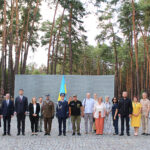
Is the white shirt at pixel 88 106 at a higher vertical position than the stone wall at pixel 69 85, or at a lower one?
lower

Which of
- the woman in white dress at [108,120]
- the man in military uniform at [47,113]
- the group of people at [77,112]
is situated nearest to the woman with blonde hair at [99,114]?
the group of people at [77,112]

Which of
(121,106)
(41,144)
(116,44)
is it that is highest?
(116,44)

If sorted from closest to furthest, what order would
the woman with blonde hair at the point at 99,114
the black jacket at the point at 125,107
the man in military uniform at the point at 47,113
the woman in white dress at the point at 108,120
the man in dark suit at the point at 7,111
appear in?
the man in dark suit at the point at 7,111 → the man in military uniform at the point at 47,113 → the black jacket at the point at 125,107 → the woman with blonde hair at the point at 99,114 → the woman in white dress at the point at 108,120

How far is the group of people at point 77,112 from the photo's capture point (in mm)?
13703

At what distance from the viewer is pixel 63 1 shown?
31250mm

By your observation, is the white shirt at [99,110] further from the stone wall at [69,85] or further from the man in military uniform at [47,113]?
the stone wall at [69,85]

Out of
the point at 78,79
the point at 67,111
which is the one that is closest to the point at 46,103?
the point at 67,111

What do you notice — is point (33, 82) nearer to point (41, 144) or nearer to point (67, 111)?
point (67, 111)

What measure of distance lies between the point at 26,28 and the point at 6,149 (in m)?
28.1

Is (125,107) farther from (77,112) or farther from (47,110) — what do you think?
(47,110)

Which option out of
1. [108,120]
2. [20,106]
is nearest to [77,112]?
[108,120]

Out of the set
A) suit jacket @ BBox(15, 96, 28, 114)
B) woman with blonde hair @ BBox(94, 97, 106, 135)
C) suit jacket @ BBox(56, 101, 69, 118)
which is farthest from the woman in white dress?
suit jacket @ BBox(15, 96, 28, 114)

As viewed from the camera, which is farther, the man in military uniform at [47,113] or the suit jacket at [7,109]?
the man in military uniform at [47,113]

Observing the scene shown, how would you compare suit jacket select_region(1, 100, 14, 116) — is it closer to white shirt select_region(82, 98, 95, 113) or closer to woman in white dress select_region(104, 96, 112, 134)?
white shirt select_region(82, 98, 95, 113)
